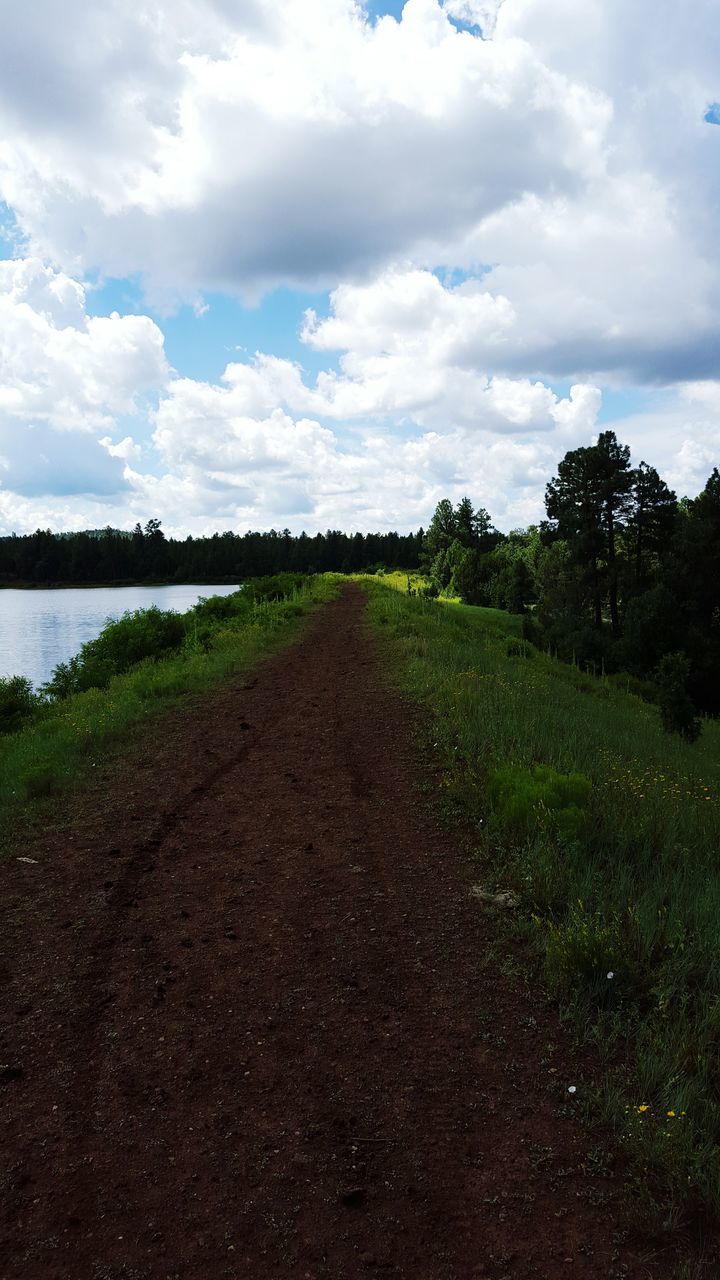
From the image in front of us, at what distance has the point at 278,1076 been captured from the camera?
3273 mm

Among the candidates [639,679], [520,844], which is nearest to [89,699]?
[520,844]

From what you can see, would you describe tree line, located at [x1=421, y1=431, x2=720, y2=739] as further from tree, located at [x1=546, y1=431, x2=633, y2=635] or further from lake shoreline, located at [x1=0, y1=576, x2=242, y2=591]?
lake shoreline, located at [x1=0, y1=576, x2=242, y2=591]

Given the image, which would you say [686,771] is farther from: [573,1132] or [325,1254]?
[325,1254]

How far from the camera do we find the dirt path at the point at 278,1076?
2510 millimetres

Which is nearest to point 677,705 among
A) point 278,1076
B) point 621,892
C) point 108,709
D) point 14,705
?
point 621,892

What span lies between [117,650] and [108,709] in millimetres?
8287

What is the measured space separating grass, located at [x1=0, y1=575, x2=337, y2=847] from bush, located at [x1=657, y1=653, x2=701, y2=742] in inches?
359

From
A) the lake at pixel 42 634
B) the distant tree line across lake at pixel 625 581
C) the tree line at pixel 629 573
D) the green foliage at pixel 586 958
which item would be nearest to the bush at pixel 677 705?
the distant tree line across lake at pixel 625 581

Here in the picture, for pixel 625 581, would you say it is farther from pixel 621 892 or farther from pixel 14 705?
pixel 621 892

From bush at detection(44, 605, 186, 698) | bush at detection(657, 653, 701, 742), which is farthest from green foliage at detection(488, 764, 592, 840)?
bush at detection(44, 605, 186, 698)

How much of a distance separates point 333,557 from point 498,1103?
159879 mm

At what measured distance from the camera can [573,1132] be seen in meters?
2.96

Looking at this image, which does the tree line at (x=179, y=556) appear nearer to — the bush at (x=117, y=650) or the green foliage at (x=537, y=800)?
the bush at (x=117, y=650)

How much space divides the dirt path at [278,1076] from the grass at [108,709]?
1735 mm
